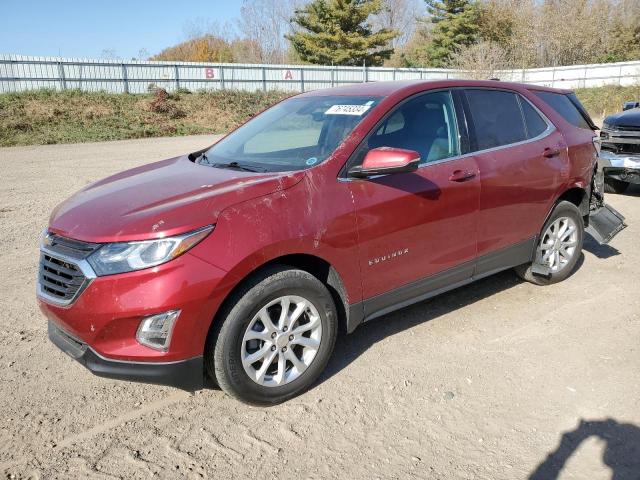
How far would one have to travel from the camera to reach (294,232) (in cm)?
309

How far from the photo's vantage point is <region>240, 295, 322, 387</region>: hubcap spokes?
3078 millimetres

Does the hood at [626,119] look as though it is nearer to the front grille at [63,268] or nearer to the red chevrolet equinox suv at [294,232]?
the red chevrolet equinox suv at [294,232]

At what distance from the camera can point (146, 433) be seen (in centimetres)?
298

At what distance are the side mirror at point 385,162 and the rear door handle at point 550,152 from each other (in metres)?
1.85

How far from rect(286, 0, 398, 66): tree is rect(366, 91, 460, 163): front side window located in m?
44.1

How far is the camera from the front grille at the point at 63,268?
9.39 feet

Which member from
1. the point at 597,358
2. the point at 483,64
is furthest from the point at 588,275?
the point at 483,64

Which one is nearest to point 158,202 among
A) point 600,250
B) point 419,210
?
point 419,210

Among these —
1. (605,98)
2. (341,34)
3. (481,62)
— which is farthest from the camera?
(341,34)

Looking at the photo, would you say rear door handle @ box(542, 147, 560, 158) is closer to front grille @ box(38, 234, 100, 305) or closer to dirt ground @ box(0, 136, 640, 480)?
dirt ground @ box(0, 136, 640, 480)

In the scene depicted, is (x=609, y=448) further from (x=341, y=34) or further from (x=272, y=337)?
(x=341, y=34)

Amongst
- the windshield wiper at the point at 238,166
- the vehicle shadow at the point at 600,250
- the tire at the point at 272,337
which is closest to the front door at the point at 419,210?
the tire at the point at 272,337

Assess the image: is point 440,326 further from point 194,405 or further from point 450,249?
point 194,405

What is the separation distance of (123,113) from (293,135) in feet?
84.6
